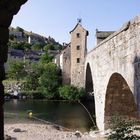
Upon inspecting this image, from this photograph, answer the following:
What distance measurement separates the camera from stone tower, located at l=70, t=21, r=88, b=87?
5238 centimetres

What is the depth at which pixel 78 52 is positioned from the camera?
174 feet

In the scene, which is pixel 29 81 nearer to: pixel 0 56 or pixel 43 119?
pixel 43 119

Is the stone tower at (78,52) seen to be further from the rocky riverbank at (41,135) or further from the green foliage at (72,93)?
the rocky riverbank at (41,135)

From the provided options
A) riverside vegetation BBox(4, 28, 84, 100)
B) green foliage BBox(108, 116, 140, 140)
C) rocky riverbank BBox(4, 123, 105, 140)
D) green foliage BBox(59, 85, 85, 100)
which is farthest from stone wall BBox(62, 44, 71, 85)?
green foliage BBox(108, 116, 140, 140)

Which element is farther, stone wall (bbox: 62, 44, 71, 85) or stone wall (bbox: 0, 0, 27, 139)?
stone wall (bbox: 62, 44, 71, 85)

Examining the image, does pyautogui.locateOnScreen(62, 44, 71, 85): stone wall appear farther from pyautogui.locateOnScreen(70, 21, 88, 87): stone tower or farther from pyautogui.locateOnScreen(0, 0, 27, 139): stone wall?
pyautogui.locateOnScreen(0, 0, 27, 139): stone wall

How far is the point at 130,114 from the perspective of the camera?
19031 mm

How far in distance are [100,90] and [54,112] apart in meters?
14.9

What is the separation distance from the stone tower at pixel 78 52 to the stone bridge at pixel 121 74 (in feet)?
96.2

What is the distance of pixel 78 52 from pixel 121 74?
1543 inches

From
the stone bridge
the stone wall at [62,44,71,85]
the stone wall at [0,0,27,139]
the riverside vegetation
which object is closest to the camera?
the stone wall at [0,0,27,139]

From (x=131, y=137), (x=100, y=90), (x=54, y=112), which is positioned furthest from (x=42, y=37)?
(x=131, y=137)

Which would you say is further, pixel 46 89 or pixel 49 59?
pixel 49 59

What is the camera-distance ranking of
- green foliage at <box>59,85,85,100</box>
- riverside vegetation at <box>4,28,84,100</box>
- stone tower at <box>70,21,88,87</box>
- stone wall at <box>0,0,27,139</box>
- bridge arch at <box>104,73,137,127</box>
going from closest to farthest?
stone wall at <box>0,0,27,139</box> → bridge arch at <box>104,73,137,127</box> → green foliage at <box>59,85,85,100</box> → riverside vegetation at <box>4,28,84,100</box> → stone tower at <box>70,21,88,87</box>
